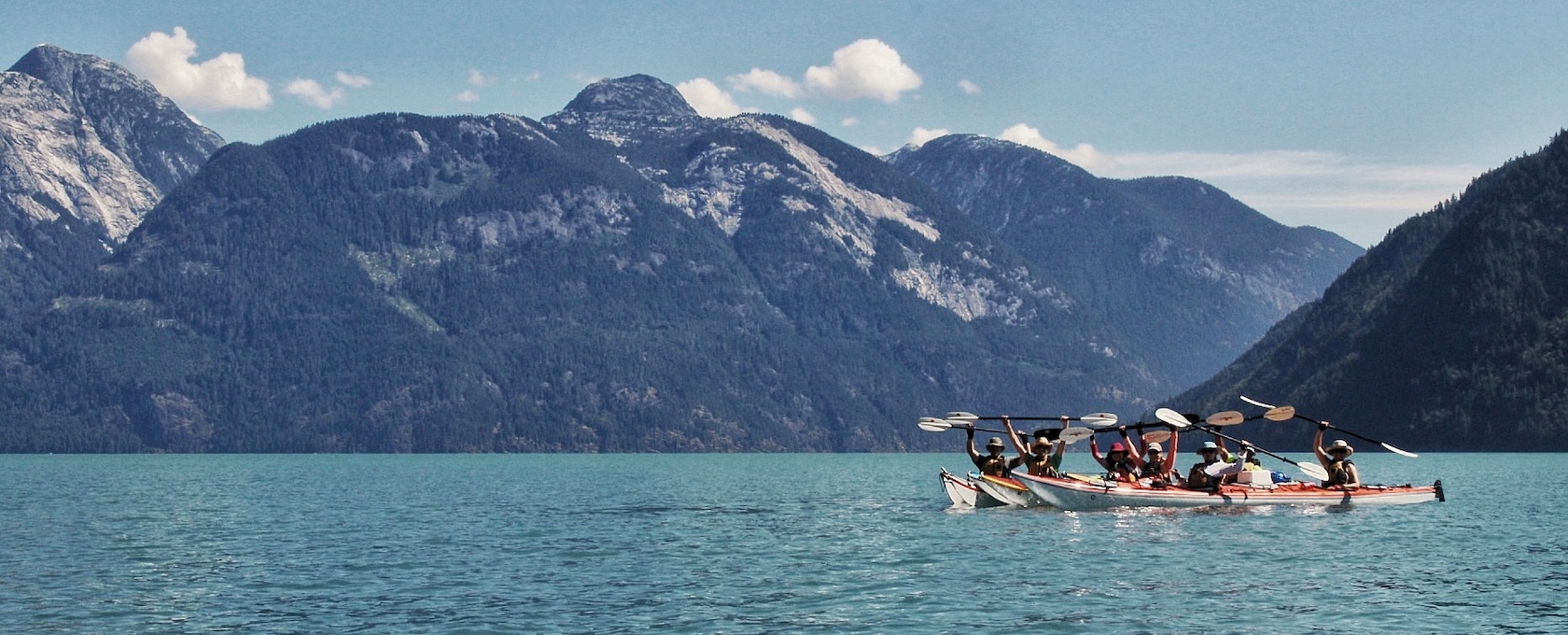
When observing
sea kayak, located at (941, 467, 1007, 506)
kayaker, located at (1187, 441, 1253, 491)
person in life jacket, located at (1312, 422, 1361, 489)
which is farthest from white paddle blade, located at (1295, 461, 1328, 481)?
sea kayak, located at (941, 467, 1007, 506)

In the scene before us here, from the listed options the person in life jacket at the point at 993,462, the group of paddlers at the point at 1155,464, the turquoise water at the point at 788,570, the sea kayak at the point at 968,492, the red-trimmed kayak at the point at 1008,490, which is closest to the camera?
the turquoise water at the point at 788,570

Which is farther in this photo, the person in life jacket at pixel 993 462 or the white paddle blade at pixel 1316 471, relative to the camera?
the white paddle blade at pixel 1316 471

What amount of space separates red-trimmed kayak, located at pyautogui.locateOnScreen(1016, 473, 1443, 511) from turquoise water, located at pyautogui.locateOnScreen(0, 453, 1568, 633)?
1.01 metres

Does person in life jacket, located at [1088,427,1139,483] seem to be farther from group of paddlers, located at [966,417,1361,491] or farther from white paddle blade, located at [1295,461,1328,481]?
white paddle blade, located at [1295,461,1328,481]

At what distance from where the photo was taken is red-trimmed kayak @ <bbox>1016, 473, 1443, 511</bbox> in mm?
102106

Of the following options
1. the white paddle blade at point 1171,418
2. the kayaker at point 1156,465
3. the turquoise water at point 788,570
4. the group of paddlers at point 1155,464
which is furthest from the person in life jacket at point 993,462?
the white paddle blade at point 1171,418

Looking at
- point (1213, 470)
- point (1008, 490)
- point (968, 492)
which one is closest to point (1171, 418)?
point (1213, 470)

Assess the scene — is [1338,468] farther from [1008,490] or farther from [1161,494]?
[1008,490]

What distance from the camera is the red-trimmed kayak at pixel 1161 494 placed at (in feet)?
335

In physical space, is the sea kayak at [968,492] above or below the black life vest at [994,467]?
below

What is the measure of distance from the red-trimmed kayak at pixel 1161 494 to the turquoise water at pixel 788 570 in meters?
1.01

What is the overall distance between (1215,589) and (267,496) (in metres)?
100

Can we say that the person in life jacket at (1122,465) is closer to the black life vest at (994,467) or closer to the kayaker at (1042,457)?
the kayaker at (1042,457)

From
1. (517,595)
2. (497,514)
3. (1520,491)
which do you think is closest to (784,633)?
(517,595)
